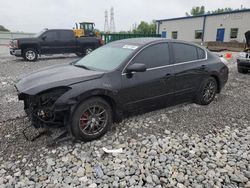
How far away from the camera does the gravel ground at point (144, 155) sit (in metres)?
2.67

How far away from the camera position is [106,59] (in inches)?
160

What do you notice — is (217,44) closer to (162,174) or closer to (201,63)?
(201,63)

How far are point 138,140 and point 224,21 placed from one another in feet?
92.3

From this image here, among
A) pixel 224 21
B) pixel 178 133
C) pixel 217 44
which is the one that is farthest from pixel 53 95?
pixel 224 21

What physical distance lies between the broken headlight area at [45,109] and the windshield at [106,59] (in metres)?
0.93

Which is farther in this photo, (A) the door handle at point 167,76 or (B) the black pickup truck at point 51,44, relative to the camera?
(B) the black pickup truck at point 51,44

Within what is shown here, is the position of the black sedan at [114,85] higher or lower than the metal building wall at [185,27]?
lower

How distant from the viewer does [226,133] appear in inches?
152

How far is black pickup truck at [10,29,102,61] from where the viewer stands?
40.8 ft

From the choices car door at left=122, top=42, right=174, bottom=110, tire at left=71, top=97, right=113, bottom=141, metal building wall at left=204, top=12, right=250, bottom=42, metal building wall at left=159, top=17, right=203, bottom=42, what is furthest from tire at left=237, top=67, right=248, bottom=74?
metal building wall at left=159, top=17, right=203, bottom=42

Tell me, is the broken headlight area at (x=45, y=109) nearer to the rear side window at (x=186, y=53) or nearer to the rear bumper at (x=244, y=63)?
the rear side window at (x=186, y=53)

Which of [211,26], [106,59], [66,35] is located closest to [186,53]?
[106,59]

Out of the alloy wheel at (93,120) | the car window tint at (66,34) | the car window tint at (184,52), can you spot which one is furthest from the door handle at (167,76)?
the car window tint at (66,34)

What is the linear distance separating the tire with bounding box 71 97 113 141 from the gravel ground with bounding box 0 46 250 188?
0.14m
